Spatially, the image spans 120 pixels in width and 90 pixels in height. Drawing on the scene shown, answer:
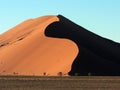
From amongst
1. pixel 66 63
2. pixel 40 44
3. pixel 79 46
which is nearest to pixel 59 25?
pixel 40 44

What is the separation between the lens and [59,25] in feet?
287

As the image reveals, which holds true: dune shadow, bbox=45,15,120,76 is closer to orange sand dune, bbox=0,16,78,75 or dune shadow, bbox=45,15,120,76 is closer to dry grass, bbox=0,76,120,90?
Answer: orange sand dune, bbox=0,16,78,75

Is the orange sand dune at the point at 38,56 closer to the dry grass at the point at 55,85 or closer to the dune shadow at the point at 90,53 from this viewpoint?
the dune shadow at the point at 90,53

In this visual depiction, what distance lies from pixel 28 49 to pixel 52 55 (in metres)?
8.10

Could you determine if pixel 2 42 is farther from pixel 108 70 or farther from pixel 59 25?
pixel 108 70

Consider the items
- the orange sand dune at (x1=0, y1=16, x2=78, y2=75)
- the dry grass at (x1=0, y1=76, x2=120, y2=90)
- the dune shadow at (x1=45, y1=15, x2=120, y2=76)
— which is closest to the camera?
the dry grass at (x1=0, y1=76, x2=120, y2=90)

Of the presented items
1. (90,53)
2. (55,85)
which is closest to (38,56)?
(90,53)

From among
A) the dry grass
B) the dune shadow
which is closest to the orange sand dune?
the dune shadow

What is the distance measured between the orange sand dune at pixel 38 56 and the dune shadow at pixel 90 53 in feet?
3.66

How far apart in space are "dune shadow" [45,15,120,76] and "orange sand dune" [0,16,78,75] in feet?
3.66

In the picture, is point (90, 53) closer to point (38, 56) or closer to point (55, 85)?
point (38, 56)

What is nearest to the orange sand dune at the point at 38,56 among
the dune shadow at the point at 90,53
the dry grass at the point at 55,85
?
the dune shadow at the point at 90,53

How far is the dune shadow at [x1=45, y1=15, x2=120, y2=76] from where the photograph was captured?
7106cm

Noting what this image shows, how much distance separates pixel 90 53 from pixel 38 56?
8.46m
